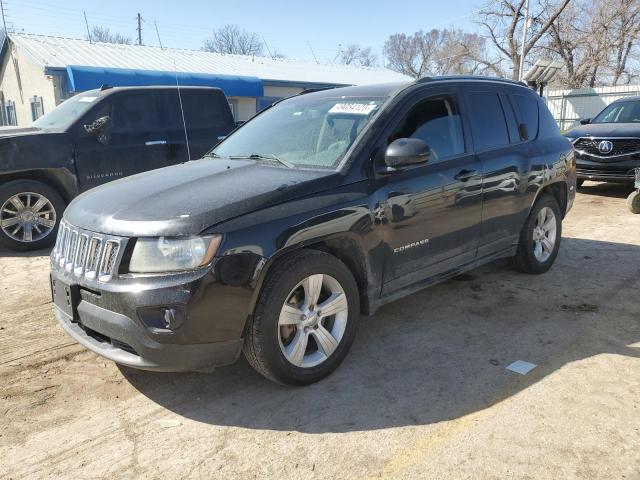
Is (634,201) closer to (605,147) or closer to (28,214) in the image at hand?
(605,147)

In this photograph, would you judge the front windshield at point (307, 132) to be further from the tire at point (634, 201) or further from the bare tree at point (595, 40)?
the bare tree at point (595, 40)

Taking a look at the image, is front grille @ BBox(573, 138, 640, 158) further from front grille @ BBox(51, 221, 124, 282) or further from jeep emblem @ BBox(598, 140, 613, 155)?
front grille @ BBox(51, 221, 124, 282)

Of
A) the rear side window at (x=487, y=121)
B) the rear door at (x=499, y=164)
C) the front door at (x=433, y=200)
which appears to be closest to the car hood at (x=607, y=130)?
the rear door at (x=499, y=164)

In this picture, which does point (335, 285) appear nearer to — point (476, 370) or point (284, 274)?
point (284, 274)

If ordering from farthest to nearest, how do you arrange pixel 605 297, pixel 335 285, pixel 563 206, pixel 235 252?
1. pixel 563 206
2. pixel 605 297
3. pixel 335 285
4. pixel 235 252

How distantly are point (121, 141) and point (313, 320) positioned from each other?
5.32 m

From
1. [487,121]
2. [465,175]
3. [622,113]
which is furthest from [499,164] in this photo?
[622,113]

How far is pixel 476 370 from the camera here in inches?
139

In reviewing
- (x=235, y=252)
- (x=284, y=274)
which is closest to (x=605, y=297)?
(x=284, y=274)

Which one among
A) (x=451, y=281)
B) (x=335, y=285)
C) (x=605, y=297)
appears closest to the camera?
(x=335, y=285)

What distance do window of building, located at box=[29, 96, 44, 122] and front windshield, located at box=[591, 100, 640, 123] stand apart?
767 inches

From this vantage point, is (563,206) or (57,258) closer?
(57,258)

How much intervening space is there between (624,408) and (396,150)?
6.64 feet

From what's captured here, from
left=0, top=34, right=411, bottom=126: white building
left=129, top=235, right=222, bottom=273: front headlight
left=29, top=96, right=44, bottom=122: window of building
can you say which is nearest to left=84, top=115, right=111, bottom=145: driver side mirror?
left=129, top=235, right=222, bottom=273: front headlight
